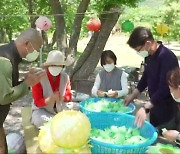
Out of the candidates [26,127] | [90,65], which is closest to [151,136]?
[26,127]

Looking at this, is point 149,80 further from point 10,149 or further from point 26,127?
point 10,149

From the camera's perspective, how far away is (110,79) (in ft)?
13.0

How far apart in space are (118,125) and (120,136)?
503 mm

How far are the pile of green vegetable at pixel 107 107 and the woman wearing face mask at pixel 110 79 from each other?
1.92 feet

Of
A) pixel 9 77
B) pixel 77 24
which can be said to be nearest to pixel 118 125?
pixel 9 77

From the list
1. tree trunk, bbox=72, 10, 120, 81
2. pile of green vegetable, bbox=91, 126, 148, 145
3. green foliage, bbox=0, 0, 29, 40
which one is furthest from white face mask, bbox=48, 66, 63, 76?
green foliage, bbox=0, 0, 29, 40

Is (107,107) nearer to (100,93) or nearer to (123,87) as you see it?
(100,93)

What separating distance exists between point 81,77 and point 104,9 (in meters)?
1.71

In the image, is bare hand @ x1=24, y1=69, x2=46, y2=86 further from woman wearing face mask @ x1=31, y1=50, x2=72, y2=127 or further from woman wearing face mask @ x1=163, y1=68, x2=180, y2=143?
woman wearing face mask @ x1=163, y1=68, x2=180, y2=143

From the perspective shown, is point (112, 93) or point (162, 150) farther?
point (112, 93)

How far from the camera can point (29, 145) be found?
275cm

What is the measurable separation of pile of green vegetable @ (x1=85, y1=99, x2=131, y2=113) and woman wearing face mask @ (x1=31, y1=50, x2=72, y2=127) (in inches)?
12.3

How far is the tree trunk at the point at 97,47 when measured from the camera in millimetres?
6891

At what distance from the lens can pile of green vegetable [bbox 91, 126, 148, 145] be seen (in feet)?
7.03
